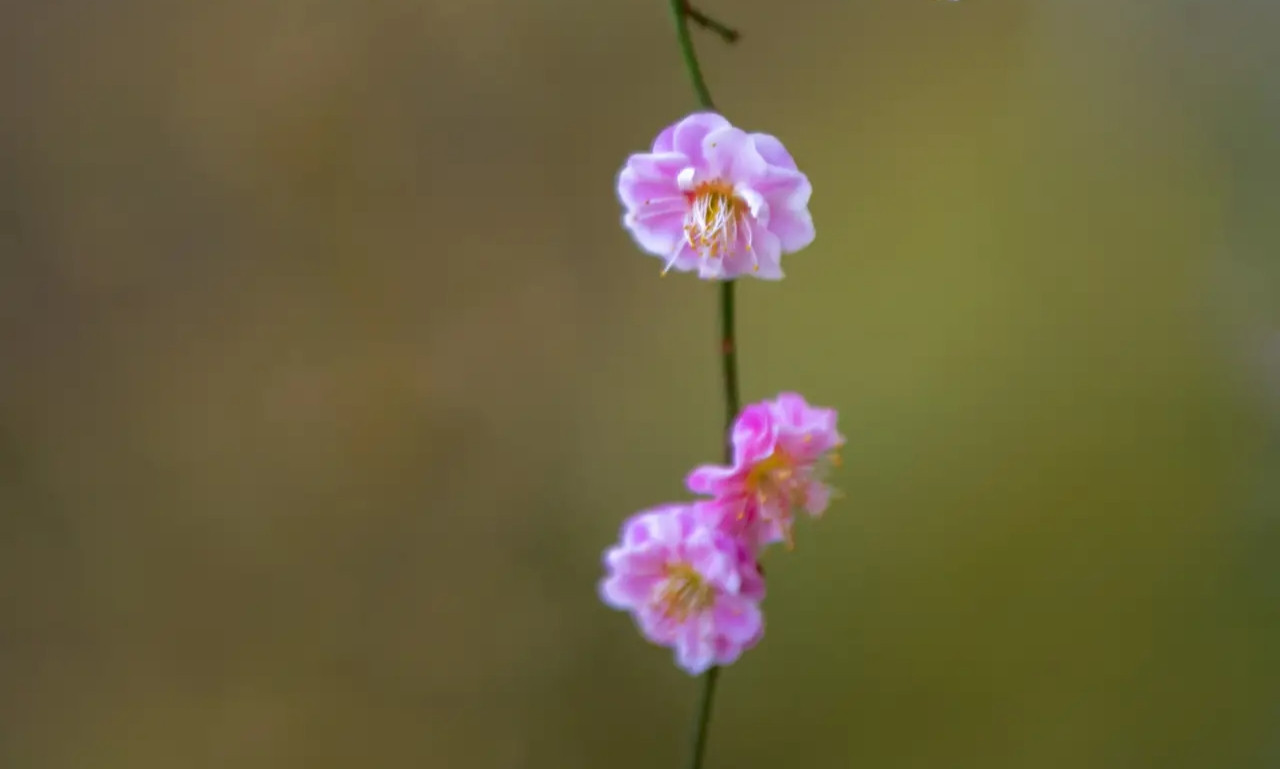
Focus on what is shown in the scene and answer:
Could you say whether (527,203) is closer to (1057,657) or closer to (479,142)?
(479,142)

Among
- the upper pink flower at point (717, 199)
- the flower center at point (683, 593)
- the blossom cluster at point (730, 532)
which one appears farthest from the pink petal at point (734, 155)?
the flower center at point (683, 593)

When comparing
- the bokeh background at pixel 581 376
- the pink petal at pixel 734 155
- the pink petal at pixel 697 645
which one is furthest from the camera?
the bokeh background at pixel 581 376

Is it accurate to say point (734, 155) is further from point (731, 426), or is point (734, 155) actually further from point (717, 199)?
point (731, 426)

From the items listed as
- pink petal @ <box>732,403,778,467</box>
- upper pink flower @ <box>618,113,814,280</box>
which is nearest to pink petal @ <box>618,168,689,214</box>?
upper pink flower @ <box>618,113,814,280</box>

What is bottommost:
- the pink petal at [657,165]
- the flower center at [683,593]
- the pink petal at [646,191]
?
the flower center at [683,593]

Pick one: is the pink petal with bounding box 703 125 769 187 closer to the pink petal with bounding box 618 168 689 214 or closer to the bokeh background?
the pink petal with bounding box 618 168 689 214

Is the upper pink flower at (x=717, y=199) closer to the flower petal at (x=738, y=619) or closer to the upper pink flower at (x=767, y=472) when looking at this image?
the upper pink flower at (x=767, y=472)
